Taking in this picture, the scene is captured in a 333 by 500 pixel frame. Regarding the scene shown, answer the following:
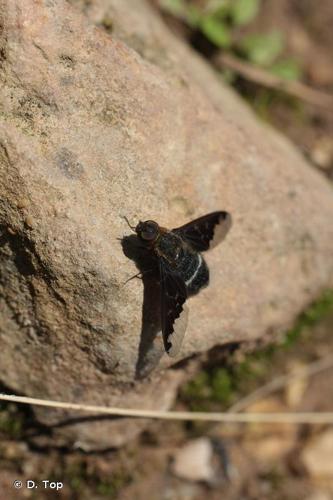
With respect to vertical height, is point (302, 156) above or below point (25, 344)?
above

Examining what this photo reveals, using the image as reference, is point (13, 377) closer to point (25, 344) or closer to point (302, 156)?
point (25, 344)

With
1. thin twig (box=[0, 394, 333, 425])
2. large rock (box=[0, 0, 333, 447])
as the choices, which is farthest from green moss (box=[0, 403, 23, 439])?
large rock (box=[0, 0, 333, 447])

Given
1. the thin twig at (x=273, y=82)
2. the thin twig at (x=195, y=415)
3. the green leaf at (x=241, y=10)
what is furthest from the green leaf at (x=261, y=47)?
the thin twig at (x=195, y=415)

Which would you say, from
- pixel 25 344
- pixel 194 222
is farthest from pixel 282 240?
pixel 25 344

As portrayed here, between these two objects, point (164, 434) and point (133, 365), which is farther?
point (164, 434)

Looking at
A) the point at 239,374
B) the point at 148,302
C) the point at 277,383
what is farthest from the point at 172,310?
the point at 277,383

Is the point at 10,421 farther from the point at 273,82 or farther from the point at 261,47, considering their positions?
the point at 261,47
